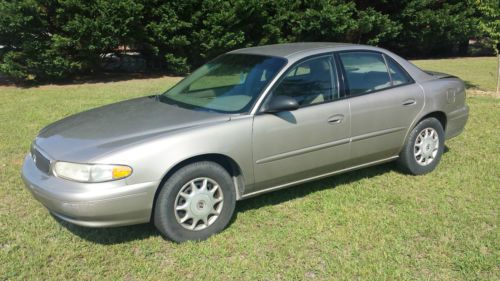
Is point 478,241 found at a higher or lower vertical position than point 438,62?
higher

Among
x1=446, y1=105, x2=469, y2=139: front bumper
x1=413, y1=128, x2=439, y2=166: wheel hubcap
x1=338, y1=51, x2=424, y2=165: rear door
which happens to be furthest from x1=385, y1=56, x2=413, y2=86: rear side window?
x1=446, y1=105, x2=469, y2=139: front bumper

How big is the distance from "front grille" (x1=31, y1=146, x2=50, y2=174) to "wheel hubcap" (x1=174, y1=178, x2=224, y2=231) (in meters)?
1.05

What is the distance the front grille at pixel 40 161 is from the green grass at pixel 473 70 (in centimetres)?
1118

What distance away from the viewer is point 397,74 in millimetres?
4910

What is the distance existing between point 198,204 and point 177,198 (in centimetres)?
19

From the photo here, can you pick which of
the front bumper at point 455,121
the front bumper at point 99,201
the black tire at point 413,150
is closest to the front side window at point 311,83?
the black tire at point 413,150

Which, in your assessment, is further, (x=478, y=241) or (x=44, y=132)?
(x=44, y=132)

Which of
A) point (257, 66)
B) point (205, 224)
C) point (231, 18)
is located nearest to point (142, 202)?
point (205, 224)

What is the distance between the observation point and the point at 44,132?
13.8 ft

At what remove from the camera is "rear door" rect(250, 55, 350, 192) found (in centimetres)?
394

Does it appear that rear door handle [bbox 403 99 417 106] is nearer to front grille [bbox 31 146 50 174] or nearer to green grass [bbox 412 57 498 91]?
front grille [bbox 31 146 50 174]

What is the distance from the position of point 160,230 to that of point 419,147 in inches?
120

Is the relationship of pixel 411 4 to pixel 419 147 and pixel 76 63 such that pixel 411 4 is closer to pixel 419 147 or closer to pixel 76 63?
pixel 76 63

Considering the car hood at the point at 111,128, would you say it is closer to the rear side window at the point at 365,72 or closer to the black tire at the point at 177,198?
the black tire at the point at 177,198
